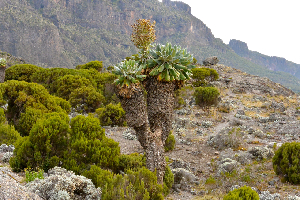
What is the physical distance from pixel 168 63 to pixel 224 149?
6.91 metres

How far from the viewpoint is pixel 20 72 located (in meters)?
21.2

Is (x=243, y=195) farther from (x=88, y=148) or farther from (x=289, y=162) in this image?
(x=88, y=148)

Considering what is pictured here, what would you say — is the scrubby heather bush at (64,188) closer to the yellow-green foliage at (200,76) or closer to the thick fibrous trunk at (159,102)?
the thick fibrous trunk at (159,102)

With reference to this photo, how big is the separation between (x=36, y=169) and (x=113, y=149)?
Result: 2160 mm

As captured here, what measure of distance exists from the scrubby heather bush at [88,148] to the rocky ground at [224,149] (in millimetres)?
2267

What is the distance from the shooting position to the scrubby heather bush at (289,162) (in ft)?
21.8

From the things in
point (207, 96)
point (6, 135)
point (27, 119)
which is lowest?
point (6, 135)

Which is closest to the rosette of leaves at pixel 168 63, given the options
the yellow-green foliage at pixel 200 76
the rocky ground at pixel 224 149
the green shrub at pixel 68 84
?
the rocky ground at pixel 224 149

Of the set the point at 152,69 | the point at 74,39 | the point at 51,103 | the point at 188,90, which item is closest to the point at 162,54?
the point at 152,69

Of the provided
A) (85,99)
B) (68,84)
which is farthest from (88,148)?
(68,84)

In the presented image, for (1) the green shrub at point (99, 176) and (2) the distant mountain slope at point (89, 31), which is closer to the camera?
(1) the green shrub at point (99, 176)

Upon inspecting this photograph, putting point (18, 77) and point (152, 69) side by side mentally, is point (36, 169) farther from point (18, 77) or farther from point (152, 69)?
point (18, 77)

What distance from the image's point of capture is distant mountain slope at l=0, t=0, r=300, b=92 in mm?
82938

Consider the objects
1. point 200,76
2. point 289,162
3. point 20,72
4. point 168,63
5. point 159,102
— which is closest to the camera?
point 168,63
